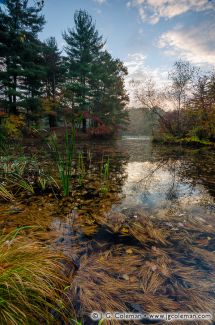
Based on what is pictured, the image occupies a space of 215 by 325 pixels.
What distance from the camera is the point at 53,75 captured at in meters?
20.8

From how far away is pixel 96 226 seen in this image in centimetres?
200

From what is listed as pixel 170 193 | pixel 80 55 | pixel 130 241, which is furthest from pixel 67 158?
pixel 80 55

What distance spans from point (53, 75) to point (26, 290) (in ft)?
77.8

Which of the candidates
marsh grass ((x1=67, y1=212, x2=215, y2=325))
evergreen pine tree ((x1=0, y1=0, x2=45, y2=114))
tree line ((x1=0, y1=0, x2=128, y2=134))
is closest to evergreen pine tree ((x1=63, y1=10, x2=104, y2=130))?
tree line ((x1=0, y1=0, x2=128, y2=134))

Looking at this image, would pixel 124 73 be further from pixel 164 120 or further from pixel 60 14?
pixel 60 14

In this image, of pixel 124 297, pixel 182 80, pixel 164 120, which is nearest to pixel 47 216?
pixel 124 297

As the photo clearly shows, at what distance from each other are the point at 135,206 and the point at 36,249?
1684 mm

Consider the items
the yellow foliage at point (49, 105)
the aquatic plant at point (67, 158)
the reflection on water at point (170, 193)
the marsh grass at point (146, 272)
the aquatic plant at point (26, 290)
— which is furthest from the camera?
the yellow foliage at point (49, 105)

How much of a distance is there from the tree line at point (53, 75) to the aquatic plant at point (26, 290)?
31.5 ft

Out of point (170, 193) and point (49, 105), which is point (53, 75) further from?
point (170, 193)

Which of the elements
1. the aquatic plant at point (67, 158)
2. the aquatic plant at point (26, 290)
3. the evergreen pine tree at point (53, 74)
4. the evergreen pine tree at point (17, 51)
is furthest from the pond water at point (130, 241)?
the evergreen pine tree at point (53, 74)

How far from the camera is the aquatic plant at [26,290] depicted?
2.58 ft

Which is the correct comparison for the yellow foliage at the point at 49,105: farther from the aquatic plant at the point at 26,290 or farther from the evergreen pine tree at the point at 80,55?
the aquatic plant at the point at 26,290

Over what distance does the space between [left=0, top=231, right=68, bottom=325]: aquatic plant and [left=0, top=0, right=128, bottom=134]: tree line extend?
9.61 m
